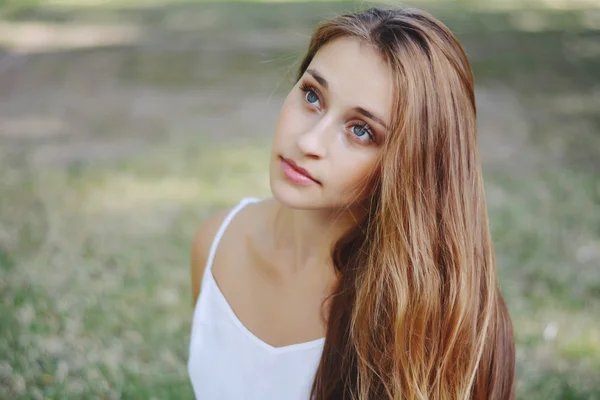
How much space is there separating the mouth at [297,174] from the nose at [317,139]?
5 centimetres

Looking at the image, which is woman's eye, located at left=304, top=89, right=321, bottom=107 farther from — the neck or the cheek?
the neck

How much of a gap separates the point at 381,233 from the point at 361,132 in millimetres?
282

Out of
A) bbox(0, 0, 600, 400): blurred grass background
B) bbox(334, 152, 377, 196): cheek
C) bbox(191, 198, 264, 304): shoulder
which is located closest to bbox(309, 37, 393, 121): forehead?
bbox(334, 152, 377, 196): cheek

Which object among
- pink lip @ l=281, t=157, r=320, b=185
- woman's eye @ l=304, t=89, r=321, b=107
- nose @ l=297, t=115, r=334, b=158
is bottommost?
pink lip @ l=281, t=157, r=320, b=185

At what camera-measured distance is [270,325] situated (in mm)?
2262

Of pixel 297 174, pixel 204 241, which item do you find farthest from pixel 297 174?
pixel 204 241

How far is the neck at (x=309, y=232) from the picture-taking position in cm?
207

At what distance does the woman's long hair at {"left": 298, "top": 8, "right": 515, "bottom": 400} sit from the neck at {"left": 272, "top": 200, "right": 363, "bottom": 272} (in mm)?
51

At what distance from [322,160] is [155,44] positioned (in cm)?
730

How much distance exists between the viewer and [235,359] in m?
2.31

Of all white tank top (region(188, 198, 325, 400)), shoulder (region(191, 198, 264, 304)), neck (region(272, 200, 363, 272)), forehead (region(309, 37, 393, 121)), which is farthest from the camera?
shoulder (region(191, 198, 264, 304))

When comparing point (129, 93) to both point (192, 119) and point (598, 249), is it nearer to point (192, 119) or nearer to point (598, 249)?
point (192, 119)

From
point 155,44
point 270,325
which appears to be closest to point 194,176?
point 270,325

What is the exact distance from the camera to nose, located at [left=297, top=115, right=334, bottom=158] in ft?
5.84
